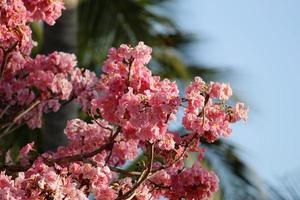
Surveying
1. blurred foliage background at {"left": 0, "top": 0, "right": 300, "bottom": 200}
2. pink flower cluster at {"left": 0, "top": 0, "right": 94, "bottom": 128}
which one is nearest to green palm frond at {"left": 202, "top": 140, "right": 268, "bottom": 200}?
blurred foliage background at {"left": 0, "top": 0, "right": 300, "bottom": 200}

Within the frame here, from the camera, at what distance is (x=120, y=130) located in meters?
4.13

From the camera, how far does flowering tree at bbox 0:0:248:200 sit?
389 cm

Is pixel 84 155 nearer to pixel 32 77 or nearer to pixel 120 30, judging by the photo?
pixel 32 77

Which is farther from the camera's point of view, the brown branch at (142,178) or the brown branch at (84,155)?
the brown branch at (84,155)

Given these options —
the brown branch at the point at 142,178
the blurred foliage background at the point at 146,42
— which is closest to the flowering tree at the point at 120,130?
the brown branch at the point at 142,178

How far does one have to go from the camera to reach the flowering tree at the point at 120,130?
3887 millimetres

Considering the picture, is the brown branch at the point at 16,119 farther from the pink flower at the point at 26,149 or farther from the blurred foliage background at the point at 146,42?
the blurred foliage background at the point at 146,42

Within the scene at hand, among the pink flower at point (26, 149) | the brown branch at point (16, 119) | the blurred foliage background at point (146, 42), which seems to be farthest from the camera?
the blurred foliage background at point (146, 42)

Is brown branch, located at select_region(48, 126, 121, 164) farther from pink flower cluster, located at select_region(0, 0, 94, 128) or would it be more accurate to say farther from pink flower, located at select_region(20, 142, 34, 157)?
pink flower cluster, located at select_region(0, 0, 94, 128)

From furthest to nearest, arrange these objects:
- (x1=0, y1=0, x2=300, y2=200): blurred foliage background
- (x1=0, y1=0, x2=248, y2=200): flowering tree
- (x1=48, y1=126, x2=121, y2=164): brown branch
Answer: (x1=0, y1=0, x2=300, y2=200): blurred foliage background, (x1=48, y1=126, x2=121, y2=164): brown branch, (x1=0, y1=0, x2=248, y2=200): flowering tree

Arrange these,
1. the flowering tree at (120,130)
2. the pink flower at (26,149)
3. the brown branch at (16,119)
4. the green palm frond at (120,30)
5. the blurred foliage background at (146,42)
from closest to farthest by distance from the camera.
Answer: the flowering tree at (120,130) → the pink flower at (26,149) → the brown branch at (16,119) → the blurred foliage background at (146,42) → the green palm frond at (120,30)

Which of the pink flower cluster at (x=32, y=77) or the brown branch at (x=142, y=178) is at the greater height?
the pink flower cluster at (x=32, y=77)

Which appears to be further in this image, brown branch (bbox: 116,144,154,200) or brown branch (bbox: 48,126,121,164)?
brown branch (bbox: 48,126,121,164)

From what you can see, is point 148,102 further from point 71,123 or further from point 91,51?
point 91,51
